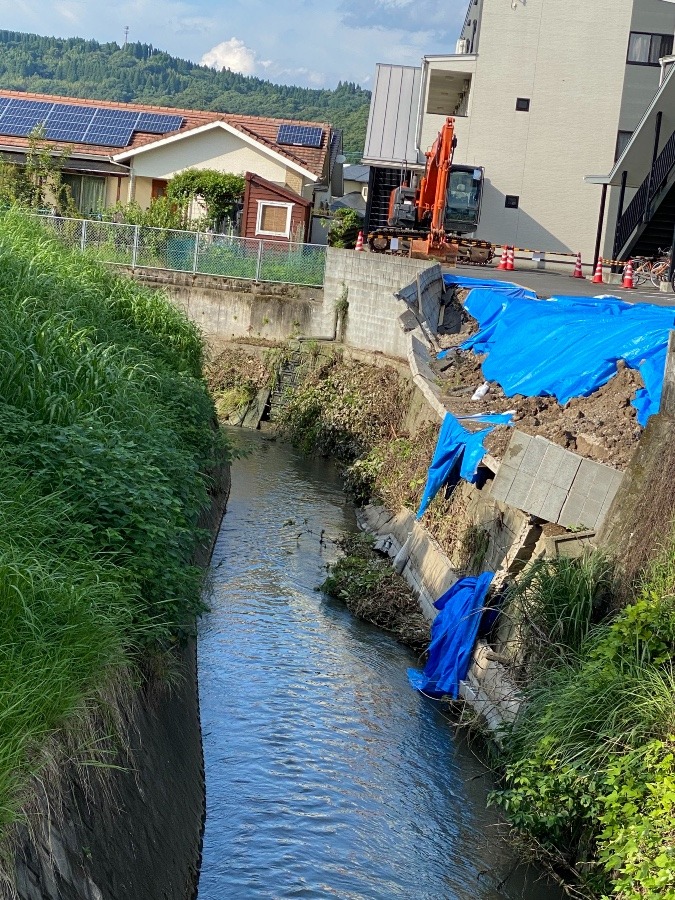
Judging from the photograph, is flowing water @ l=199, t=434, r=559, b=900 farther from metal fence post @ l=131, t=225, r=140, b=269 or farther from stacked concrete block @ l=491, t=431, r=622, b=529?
metal fence post @ l=131, t=225, r=140, b=269

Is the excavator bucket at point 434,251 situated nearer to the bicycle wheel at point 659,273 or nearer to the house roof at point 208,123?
the bicycle wheel at point 659,273

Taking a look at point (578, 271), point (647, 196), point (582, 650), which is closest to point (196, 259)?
point (647, 196)

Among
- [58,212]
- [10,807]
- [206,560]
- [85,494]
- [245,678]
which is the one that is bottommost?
[245,678]

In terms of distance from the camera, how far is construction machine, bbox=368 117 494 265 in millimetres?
29828

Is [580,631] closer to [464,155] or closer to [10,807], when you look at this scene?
[10,807]

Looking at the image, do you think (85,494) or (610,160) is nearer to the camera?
(85,494)

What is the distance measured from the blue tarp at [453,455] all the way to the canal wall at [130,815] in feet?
18.3

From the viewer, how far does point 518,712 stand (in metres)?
9.19

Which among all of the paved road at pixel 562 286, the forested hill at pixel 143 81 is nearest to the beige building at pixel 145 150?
the paved road at pixel 562 286

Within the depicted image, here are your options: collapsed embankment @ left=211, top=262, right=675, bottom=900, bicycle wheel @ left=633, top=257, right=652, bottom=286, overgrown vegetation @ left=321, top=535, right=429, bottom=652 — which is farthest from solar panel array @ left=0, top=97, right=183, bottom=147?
collapsed embankment @ left=211, top=262, right=675, bottom=900

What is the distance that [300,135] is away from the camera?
39.4m

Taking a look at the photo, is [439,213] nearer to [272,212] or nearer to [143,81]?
[272,212]

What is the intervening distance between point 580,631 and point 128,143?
3164 centimetres

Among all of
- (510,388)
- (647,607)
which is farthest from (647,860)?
(510,388)
